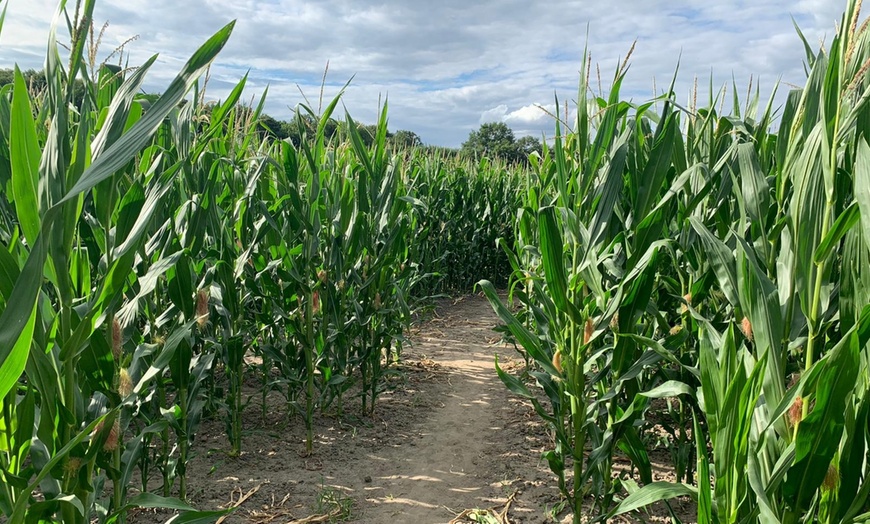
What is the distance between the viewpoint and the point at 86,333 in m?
1.45

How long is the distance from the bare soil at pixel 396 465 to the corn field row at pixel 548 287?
22 cm

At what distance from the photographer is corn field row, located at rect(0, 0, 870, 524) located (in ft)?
4.54

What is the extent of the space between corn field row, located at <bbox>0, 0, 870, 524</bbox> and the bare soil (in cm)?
22

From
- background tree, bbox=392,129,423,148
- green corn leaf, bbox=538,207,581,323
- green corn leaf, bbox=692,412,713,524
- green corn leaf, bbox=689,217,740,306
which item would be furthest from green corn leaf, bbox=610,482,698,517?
background tree, bbox=392,129,423,148

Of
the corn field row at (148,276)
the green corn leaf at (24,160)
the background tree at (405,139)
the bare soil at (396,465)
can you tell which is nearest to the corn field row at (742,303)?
the bare soil at (396,465)

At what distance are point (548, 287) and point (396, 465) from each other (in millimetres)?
1709

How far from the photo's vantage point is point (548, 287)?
2.39 m

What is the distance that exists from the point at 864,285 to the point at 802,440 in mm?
423

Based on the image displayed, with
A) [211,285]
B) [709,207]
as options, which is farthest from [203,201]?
[709,207]

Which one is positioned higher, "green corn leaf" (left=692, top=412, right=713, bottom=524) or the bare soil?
"green corn leaf" (left=692, top=412, right=713, bottom=524)

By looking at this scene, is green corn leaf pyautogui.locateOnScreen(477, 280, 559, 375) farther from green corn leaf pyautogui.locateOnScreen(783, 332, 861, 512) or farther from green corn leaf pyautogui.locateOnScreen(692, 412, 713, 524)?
green corn leaf pyautogui.locateOnScreen(783, 332, 861, 512)

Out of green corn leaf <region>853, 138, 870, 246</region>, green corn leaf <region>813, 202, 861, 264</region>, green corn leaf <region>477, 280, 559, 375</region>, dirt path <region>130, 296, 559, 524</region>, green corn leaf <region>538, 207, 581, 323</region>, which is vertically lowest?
dirt path <region>130, 296, 559, 524</region>

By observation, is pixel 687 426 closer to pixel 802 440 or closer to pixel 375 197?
pixel 802 440

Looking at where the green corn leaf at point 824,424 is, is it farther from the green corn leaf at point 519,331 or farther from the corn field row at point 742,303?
the green corn leaf at point 519,331
